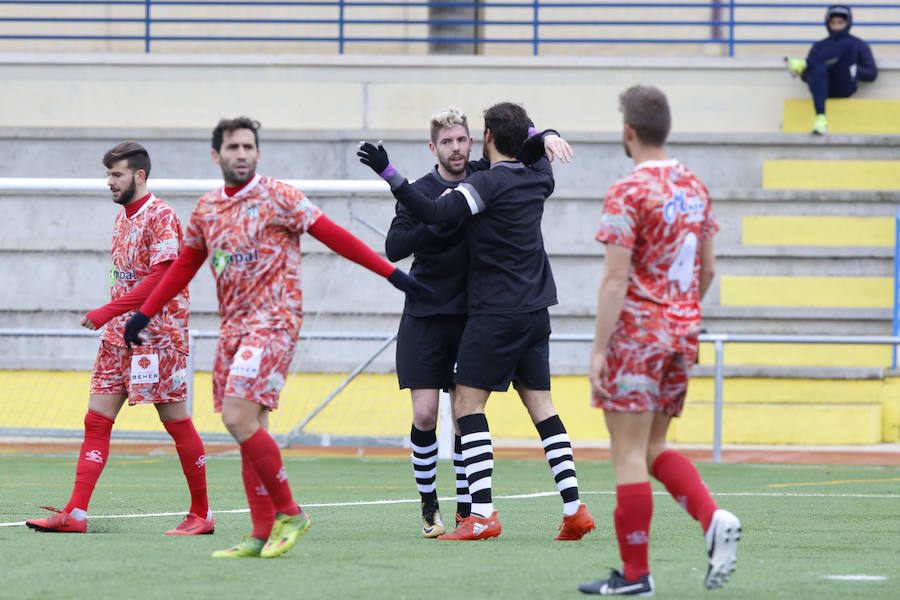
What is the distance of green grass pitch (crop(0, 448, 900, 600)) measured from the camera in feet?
16.1

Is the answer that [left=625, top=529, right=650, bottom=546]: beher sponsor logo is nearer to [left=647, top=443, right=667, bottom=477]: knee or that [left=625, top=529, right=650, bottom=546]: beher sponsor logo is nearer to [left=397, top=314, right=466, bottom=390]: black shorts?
[left=647, top=443, right=667, bottom=477]: knee

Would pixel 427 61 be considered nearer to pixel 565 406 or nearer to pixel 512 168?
pixel 565 406

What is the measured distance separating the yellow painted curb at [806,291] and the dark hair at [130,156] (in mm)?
9676

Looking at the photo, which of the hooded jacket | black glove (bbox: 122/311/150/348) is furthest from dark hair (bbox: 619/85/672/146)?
the hooded jacket

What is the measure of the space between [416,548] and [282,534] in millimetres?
710

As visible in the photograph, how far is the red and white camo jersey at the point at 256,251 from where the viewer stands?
5.64 m

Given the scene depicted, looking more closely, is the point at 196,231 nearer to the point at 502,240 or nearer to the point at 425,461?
the point at 502,240

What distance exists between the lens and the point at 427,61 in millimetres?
17484

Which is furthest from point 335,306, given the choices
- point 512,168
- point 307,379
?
point 512,168

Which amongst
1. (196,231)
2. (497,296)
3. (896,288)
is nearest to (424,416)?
(497,296)

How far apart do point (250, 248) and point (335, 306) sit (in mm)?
10096

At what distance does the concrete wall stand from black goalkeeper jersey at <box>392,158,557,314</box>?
1058cm

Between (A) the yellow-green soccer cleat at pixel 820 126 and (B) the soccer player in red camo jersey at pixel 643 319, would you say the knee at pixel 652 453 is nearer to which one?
(B) the soccer player in red camo jersey at pixel 643 319

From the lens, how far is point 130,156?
704 cm
